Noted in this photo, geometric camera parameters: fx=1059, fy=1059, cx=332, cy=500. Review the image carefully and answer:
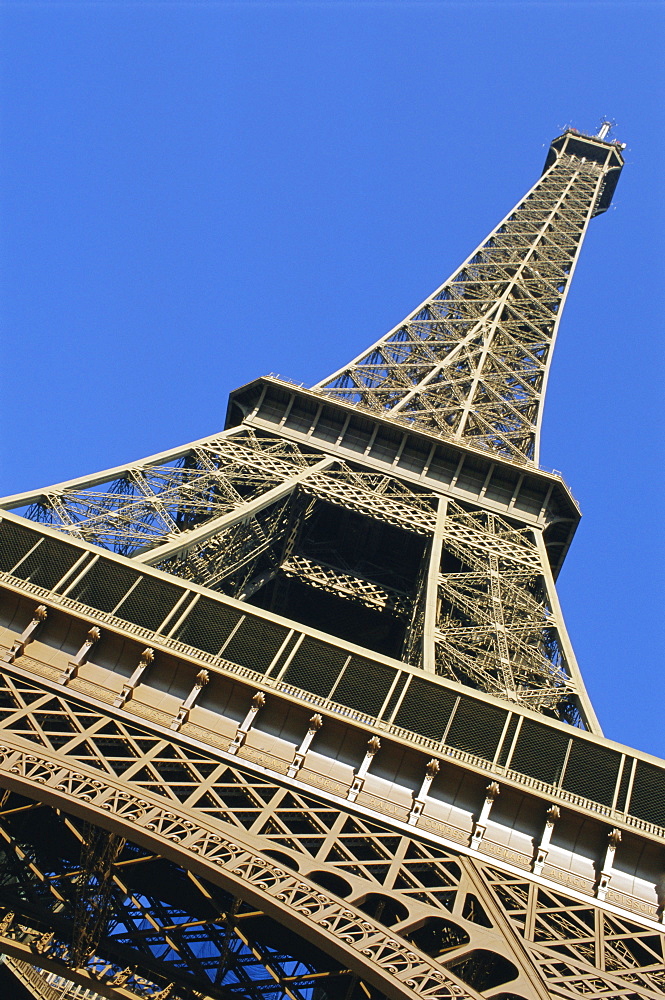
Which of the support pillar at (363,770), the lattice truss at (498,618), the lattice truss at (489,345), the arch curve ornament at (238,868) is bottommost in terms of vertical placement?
the arch curve ornament at (238,868)

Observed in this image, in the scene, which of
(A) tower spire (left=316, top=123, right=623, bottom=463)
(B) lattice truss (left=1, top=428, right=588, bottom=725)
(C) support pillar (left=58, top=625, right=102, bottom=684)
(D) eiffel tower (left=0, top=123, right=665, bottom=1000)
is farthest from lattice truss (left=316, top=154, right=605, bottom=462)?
(C) support pillar (left=58, top=625, right=102, bottom=684)

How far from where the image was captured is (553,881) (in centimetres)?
1808

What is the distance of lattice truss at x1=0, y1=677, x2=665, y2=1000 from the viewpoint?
15.1 metres

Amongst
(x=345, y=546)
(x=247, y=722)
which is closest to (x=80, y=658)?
(x=247, y=722)

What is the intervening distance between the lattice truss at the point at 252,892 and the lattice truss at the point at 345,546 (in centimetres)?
665

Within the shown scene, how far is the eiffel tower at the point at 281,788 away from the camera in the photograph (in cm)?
1592

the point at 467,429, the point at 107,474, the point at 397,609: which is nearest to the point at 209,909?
the point at 107,474

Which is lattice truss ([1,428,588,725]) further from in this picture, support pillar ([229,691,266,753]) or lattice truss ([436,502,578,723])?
support pillar ([229,691,266,753])

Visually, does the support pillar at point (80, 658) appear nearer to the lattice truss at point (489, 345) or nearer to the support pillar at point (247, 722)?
the support pillar at point (247, 722)

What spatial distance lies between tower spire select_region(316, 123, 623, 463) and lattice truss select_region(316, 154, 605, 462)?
0.06 m

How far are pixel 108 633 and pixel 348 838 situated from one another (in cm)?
636

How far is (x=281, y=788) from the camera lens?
18.5 meters

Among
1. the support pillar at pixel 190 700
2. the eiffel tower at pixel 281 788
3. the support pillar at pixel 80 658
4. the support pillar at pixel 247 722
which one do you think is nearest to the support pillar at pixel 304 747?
the eiffel tower at pixel 281 788

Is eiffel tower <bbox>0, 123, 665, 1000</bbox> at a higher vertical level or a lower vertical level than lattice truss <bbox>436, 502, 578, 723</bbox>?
lower
